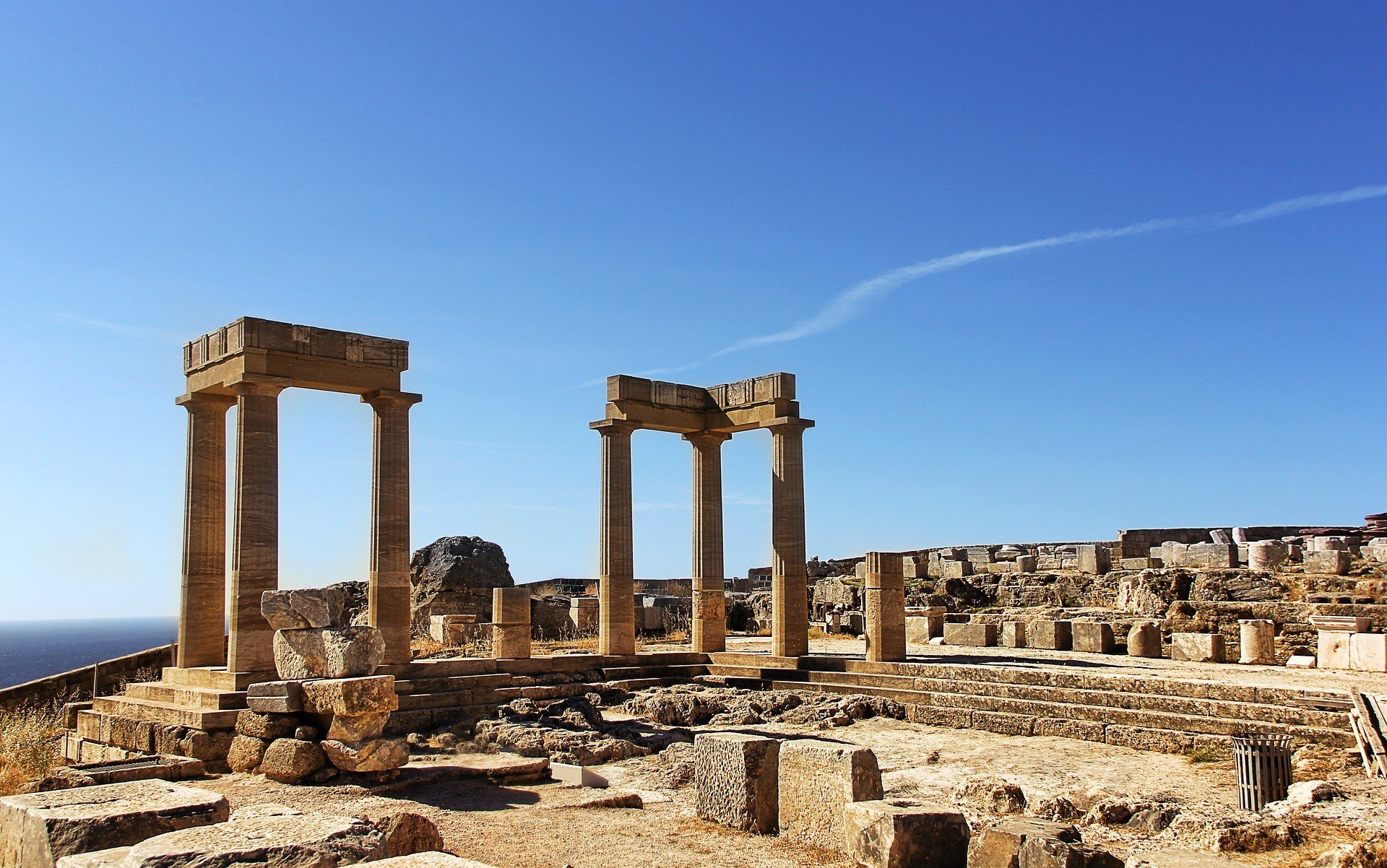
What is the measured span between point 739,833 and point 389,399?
1040cm

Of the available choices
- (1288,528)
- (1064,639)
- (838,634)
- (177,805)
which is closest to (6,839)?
(177,805)

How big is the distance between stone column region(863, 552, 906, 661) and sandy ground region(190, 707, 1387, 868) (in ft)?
13.9

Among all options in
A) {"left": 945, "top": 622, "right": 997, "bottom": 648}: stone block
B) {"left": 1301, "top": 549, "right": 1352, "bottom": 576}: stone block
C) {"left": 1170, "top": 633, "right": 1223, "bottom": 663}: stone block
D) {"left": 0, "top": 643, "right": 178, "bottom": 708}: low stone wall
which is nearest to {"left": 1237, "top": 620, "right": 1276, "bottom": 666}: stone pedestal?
{"left": 1170, "top": 633, "right": 1223, "bottom": 663}: stone block

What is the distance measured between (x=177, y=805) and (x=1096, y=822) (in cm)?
775

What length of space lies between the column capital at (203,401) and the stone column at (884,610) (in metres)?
11.9

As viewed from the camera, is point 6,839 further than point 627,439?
No

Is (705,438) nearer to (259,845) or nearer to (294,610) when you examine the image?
(294,610)

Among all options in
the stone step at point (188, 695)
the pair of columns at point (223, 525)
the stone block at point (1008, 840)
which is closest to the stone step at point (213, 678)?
the stone step at point (188, 695)

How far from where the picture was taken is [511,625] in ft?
62.2

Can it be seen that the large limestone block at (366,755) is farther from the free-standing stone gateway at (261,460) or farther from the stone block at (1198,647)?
the stone block at (1198,647)

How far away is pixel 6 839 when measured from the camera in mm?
6496

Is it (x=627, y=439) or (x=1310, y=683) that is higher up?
(x=627, y=439)

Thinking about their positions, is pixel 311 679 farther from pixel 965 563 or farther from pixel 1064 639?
pixel 965 563

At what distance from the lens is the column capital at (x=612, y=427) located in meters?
21.2
